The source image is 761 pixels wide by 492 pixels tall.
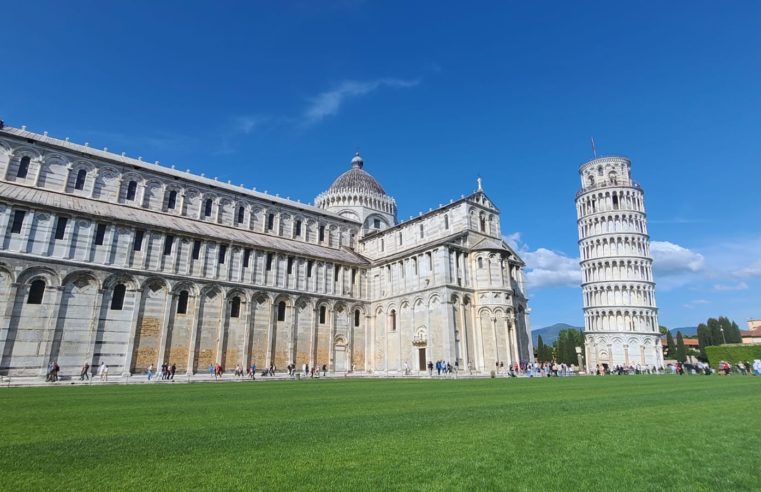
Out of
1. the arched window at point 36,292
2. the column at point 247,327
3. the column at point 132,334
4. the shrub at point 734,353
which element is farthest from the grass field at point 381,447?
the shrub at point 734,353

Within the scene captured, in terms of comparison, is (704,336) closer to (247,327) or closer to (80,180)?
(247,327)

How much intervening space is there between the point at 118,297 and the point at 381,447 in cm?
2893

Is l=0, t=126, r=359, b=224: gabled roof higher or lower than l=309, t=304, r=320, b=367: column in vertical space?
higher

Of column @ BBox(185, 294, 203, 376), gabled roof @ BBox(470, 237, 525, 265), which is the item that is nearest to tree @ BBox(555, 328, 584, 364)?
gabled roof @ BBox(470, 237, 525, 265)

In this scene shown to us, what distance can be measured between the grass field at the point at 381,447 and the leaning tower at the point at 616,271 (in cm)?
5401

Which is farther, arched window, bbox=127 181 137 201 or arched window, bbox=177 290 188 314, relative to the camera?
arched window, bbox=127 181 137 201

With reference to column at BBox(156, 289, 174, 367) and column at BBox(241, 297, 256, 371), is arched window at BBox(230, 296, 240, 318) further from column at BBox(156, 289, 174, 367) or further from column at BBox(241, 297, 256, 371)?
column at BBox(156, 289, 174, 367)

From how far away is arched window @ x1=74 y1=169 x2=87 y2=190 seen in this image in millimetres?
33125

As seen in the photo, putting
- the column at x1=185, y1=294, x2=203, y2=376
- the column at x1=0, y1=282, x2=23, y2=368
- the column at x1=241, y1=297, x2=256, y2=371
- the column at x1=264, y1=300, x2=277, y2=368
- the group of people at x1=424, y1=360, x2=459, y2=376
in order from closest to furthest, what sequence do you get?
the column at x1=0, y1=282, x2=23, y2=368 < the column at x1=185, y1=294, x2=203, y2=376 < the group of people at x1=424, y1=360, x2=459, y2=376 < the column at x1=241, y1=297, x2=256, y2=371 < the column at x1=264, y1=300, x2=277, y2=368

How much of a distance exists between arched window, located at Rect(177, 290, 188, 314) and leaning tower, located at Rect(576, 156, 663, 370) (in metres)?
54.0

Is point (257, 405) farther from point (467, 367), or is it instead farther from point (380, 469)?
point (467, 367)

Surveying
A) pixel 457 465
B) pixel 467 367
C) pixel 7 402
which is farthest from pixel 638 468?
pixel 467 367

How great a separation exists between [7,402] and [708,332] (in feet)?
319

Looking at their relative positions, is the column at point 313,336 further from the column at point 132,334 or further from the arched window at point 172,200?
the arched window at point 172,200
